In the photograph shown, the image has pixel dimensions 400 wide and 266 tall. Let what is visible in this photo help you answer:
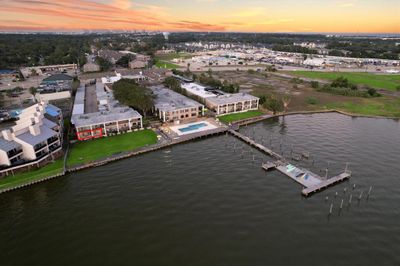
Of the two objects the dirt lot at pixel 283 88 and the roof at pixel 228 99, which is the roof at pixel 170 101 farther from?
the dirt lot at pixel 283 88

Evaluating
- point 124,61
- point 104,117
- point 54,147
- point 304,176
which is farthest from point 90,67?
point 304,176

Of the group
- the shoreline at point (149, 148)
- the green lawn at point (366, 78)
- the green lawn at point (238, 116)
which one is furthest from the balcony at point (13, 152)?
the green lawn at point (366, 78)

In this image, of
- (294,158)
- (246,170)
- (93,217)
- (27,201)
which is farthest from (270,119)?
(27,201)

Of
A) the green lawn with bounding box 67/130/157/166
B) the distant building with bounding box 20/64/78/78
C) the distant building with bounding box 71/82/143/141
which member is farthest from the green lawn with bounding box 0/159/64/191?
the distant building with bounding box 20/64/78/78

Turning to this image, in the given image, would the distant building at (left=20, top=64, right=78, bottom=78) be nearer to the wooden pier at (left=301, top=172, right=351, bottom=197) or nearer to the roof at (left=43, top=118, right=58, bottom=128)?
the roof at (left=43, top=118, right=58, bottom=128)

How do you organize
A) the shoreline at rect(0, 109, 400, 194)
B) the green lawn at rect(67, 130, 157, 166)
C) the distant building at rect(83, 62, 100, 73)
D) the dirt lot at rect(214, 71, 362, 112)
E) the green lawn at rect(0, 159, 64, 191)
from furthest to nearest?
the distant building at rect(83, 62, 100, 73) → the dirt lot at rect(214, 71, 362, 112) → the green lawn at rect(67, 130, 157, 166) → the shoreline at rect(0, 109, 400, 194) → the green lawn at rect(0, 159, 64, 191)

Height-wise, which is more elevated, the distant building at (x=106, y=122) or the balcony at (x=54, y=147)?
the distant building at (x=106, y=122)
